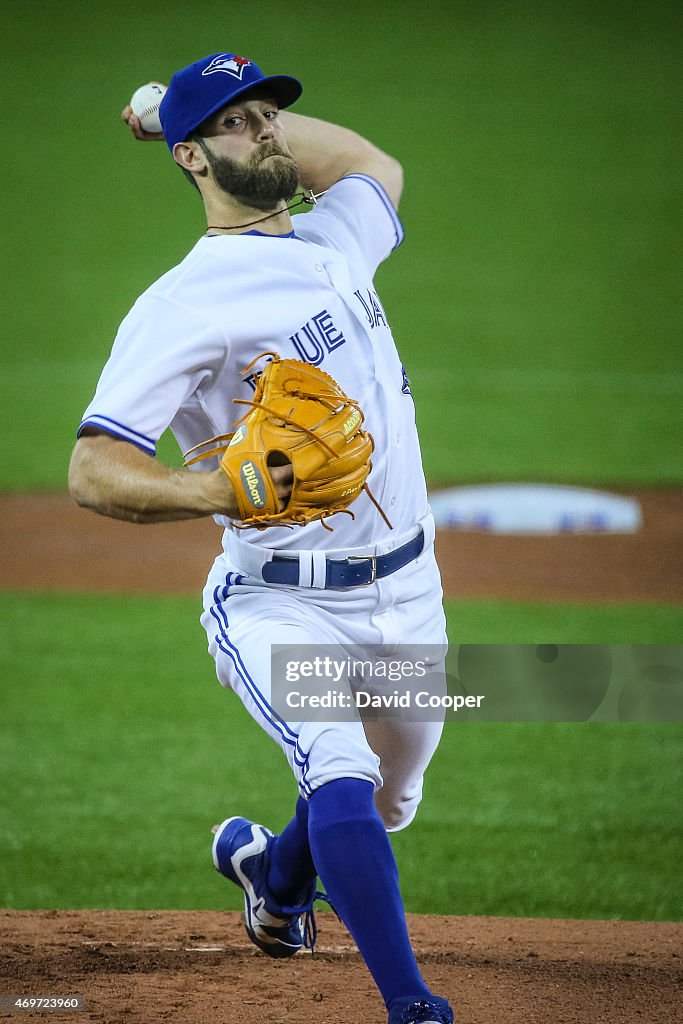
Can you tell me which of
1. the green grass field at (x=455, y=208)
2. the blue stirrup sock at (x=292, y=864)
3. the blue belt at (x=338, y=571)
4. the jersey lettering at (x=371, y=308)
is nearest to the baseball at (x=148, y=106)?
the jersey lettering at (x=371, y=308)

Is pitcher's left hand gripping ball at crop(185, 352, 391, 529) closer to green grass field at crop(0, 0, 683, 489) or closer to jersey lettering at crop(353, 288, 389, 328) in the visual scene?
jersey lettering at crop(353, 288, 389, 328)

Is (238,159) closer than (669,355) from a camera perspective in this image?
Yes

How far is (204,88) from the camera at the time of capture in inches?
106

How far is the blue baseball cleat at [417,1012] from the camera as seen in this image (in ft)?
7.25

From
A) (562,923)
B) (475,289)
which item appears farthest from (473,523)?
(475,289)

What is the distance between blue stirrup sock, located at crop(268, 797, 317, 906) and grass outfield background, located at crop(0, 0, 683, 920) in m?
1.11

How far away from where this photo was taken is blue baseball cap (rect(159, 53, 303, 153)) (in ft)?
8.79

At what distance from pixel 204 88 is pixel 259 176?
21 centimetres

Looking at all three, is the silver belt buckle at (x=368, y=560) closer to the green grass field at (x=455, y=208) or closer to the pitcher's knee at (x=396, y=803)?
the pitcher's knee at (x=396, y=803)

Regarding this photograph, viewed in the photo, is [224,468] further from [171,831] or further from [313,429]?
[171,831]

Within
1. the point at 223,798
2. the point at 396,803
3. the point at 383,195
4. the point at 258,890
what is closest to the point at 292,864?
the point at 258,890

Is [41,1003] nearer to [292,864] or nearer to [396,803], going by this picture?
[292,864]

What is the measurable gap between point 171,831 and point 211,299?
2413 millimetres

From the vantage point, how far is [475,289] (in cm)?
1425
